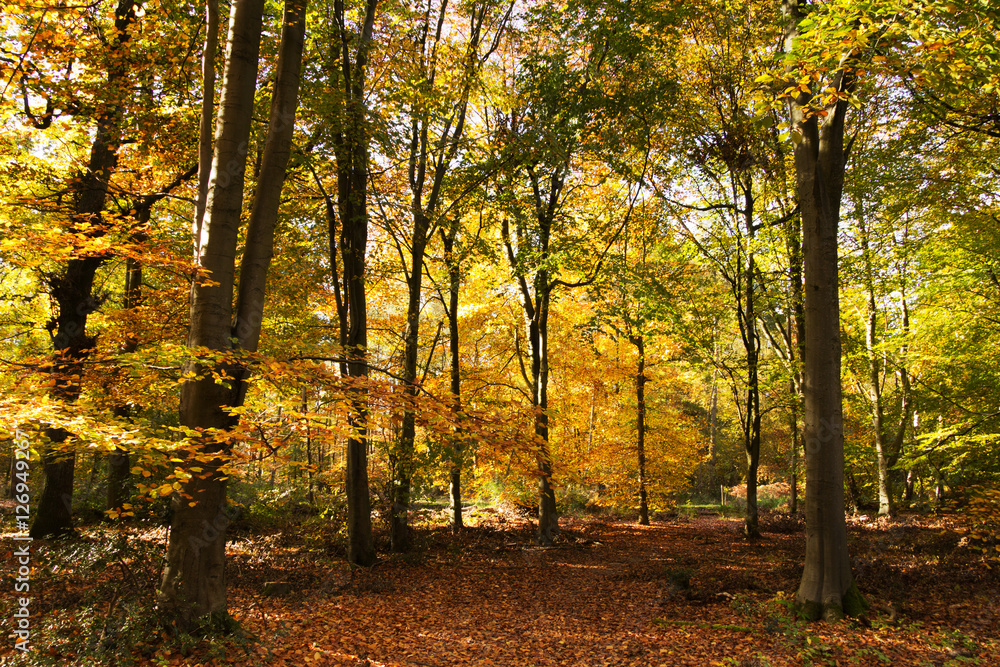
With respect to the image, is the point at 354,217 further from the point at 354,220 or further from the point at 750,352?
the point at 750,352

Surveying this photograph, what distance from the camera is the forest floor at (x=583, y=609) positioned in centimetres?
490

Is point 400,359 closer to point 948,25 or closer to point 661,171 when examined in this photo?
point 661,171

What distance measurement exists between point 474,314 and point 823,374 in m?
10.9


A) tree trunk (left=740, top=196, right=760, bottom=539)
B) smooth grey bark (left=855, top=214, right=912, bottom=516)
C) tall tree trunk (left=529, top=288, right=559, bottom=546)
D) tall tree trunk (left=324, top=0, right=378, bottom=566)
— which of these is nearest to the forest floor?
tall tree trunk (left=529, top=288, right=559, bottom=546)

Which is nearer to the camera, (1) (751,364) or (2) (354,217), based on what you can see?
(2) (354,217)

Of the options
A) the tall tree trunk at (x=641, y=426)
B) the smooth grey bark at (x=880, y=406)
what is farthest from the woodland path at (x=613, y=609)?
the tall tree trunk at (x=641, y=426)

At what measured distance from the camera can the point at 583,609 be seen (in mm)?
7129

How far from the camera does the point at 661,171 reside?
38.4ft

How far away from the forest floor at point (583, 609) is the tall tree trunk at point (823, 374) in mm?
435

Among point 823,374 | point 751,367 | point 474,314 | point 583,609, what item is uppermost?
point 474,314

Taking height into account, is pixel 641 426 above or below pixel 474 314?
below

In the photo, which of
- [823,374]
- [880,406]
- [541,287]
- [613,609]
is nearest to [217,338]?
[613,609]

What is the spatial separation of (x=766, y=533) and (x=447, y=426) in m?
12.5

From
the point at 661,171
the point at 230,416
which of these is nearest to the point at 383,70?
the point at 661,171
